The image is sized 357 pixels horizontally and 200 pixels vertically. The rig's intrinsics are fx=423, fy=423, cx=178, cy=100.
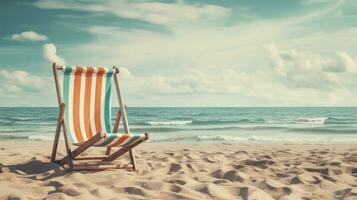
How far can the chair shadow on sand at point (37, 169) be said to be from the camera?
406 centimetres

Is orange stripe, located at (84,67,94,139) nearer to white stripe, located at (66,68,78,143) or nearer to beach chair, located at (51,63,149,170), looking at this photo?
beach chair, located at (51,63,149,170)

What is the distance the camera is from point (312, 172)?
13.5 ft

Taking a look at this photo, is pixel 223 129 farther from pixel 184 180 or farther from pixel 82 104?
pixel 184 180

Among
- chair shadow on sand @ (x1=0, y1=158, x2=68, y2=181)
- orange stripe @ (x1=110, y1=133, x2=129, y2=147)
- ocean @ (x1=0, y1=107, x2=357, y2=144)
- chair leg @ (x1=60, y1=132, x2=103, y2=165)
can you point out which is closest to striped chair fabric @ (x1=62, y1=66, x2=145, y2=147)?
chair leg @ (x1=60, y1=132, x2=103, y2=165)

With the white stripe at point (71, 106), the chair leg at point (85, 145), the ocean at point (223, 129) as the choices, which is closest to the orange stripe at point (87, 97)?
the white stripe at point (71, 106)

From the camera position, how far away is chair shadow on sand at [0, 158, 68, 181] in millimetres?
4060

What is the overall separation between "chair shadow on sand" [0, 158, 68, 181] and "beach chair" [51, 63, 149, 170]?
0.10 m

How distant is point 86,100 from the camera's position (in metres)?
4.79

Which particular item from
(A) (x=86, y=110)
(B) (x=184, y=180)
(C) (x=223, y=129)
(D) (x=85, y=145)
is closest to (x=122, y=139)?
(D) (x=85, y=145)

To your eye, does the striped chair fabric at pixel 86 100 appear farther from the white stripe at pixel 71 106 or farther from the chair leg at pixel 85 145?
the chair leg at pixel 85 145

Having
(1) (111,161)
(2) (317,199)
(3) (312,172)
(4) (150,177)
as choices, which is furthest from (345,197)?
(1) (111,161)

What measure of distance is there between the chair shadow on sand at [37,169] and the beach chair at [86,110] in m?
0.10

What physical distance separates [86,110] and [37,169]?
822mm

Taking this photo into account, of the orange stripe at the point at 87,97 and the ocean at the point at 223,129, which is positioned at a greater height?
the orange stripe at the point at 87,97
